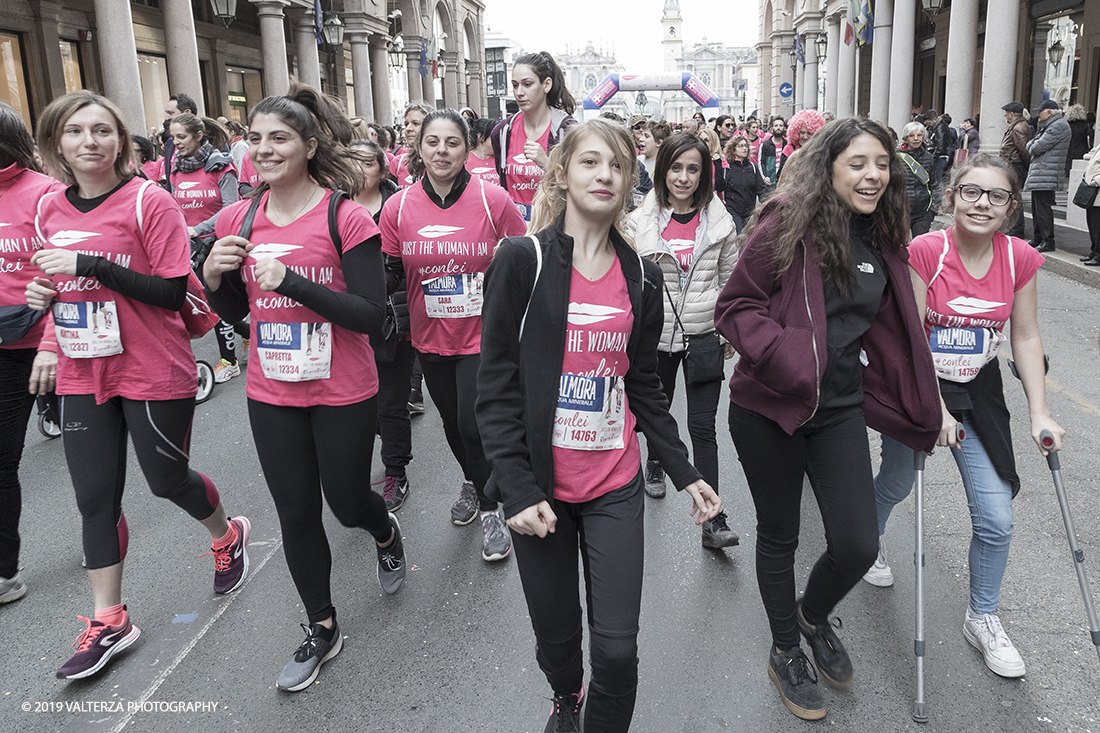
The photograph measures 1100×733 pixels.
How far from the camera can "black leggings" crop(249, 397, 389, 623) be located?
3398 mm

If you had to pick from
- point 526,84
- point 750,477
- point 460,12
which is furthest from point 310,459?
point 460,12

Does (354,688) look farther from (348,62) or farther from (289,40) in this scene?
(348,62)

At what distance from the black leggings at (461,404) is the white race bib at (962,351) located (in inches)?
82.7

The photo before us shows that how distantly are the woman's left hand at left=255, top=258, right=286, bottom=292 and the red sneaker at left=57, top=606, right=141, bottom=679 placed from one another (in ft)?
5.54

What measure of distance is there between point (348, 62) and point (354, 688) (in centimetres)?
3929

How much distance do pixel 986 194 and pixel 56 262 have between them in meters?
3.57

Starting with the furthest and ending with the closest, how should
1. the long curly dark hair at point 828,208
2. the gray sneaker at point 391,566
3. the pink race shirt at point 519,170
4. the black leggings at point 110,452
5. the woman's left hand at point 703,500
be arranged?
the pink race shirt at point 519,170 → the gray sneaker at point 391,566 → the black leggings at point 110,452 → the long curly dark hair at point 828,208 → the woman's left hand at point 703,500

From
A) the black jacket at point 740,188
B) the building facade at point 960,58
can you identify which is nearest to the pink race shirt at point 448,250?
the black jacket at point 740,188

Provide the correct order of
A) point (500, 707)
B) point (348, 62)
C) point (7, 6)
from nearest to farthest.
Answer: point (500, 707) < point (7, 6) < point (348, 62)

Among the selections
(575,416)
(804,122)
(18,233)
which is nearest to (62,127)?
(18,233)

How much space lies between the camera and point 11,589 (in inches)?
168

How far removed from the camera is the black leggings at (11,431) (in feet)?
13.6

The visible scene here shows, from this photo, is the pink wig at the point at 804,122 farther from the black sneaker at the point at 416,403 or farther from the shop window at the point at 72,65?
the shop window at the point at 72,65

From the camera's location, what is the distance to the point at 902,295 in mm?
3080
